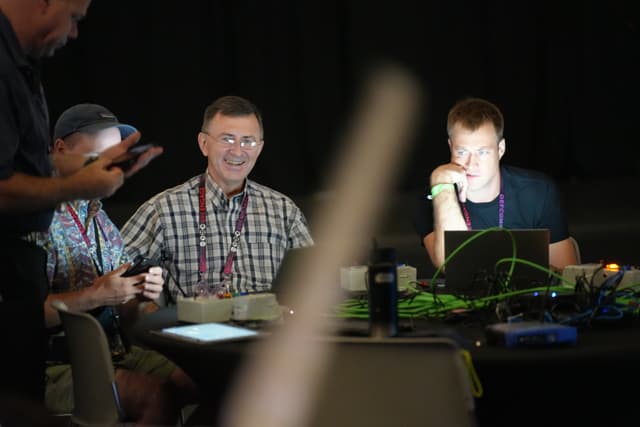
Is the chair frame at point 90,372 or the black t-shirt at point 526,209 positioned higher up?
the black t-shirt at point 526,209

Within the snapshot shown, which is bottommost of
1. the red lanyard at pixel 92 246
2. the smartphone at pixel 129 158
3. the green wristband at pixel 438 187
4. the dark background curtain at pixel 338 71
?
the red lanyard at pixel 92 246

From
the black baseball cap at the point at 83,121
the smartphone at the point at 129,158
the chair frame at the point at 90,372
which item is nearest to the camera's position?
the chair frame at the point at 90,372

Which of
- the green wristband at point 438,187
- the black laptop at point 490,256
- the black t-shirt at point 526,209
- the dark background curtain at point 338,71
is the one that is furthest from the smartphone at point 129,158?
the dark background curtain at point 338,71

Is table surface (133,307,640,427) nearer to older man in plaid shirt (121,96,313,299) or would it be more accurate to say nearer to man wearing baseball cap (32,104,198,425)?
man wearing baseball cap (32,104,198,425)

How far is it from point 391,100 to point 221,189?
2.04 metres

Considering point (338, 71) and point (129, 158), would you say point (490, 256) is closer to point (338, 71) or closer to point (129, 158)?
point (129, 158)

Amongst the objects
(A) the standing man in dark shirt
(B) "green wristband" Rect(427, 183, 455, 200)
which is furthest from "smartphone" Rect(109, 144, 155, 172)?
(B) "green wristband" Rect(427, 183, 455, 200)

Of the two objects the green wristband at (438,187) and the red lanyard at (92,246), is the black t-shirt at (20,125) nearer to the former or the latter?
the red lanyard at (92,246)

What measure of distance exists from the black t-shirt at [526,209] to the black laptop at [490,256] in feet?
2.71

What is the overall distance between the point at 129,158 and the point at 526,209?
5.57ft

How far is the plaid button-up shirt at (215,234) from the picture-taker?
3184 mm

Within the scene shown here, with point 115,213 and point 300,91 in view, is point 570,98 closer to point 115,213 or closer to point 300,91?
point 300,91

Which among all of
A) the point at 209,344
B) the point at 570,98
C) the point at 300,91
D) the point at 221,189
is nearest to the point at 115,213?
the point at 300,91

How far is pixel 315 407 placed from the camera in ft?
5.06
